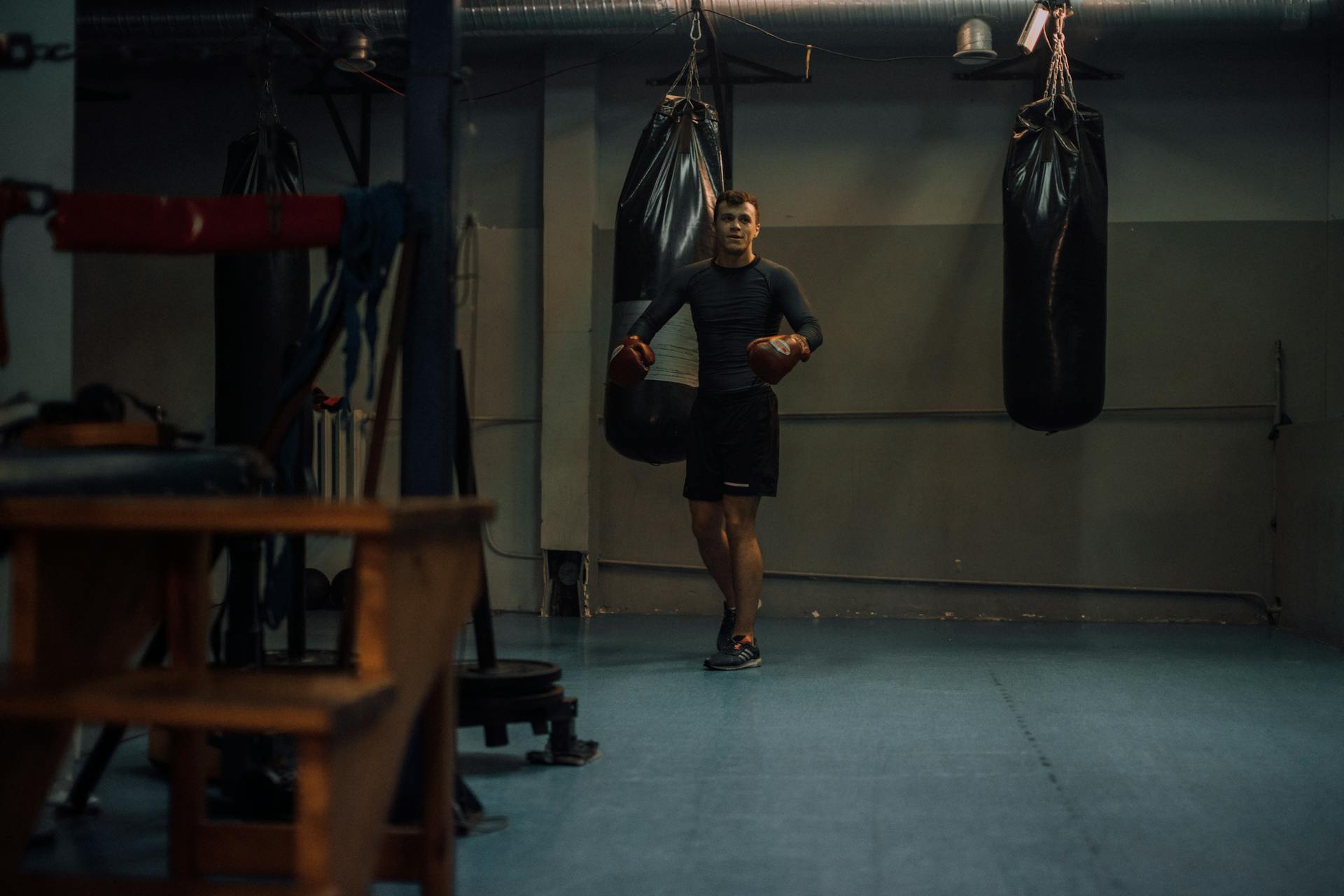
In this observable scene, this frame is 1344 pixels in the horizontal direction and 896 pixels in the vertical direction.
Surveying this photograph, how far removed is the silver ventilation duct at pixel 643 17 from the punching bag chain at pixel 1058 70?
0.50 m

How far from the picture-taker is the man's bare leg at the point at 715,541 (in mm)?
4168

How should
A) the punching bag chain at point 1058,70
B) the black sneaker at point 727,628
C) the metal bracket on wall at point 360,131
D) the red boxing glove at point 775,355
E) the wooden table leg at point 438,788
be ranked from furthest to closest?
1. the metal bracket on wall at point 360,131
2. the punching bag chain at point 1058,70
3. the black sneaker at point 727,628
4. the red boxing glove at point 775,355
5. the wooden table leg at point 438,788

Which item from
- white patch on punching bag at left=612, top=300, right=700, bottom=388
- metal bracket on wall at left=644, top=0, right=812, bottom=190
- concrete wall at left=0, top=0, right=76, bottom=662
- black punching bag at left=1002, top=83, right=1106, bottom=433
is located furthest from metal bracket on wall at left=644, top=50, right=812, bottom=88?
concrete wall at left=0, top=0, right=76, bottom=662

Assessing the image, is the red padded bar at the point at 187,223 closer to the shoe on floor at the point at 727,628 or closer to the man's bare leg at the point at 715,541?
the man's bare leg at the point at 715,541

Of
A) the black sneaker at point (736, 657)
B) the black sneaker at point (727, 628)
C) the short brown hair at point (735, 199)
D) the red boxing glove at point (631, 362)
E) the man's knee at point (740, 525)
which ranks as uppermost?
the short brown hair at point (735, 199)

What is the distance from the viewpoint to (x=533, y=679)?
98.3 inches

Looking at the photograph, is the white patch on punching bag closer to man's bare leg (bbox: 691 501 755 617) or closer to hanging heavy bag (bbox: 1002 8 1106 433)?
man's bare leg (bbox: 691 501 755 617)

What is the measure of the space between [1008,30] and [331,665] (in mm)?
4336

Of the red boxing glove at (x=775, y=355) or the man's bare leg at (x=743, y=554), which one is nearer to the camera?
the red boxing glove at (x=775, y=355)

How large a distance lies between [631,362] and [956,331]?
2481 mm

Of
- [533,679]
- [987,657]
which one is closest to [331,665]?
[533,679]

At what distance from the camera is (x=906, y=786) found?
2512 millimetres

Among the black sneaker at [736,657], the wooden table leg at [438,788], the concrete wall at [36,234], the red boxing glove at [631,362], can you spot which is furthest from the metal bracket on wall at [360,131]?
the wooden table leg at [438,788]

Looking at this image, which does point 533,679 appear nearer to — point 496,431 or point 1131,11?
point 496,431
